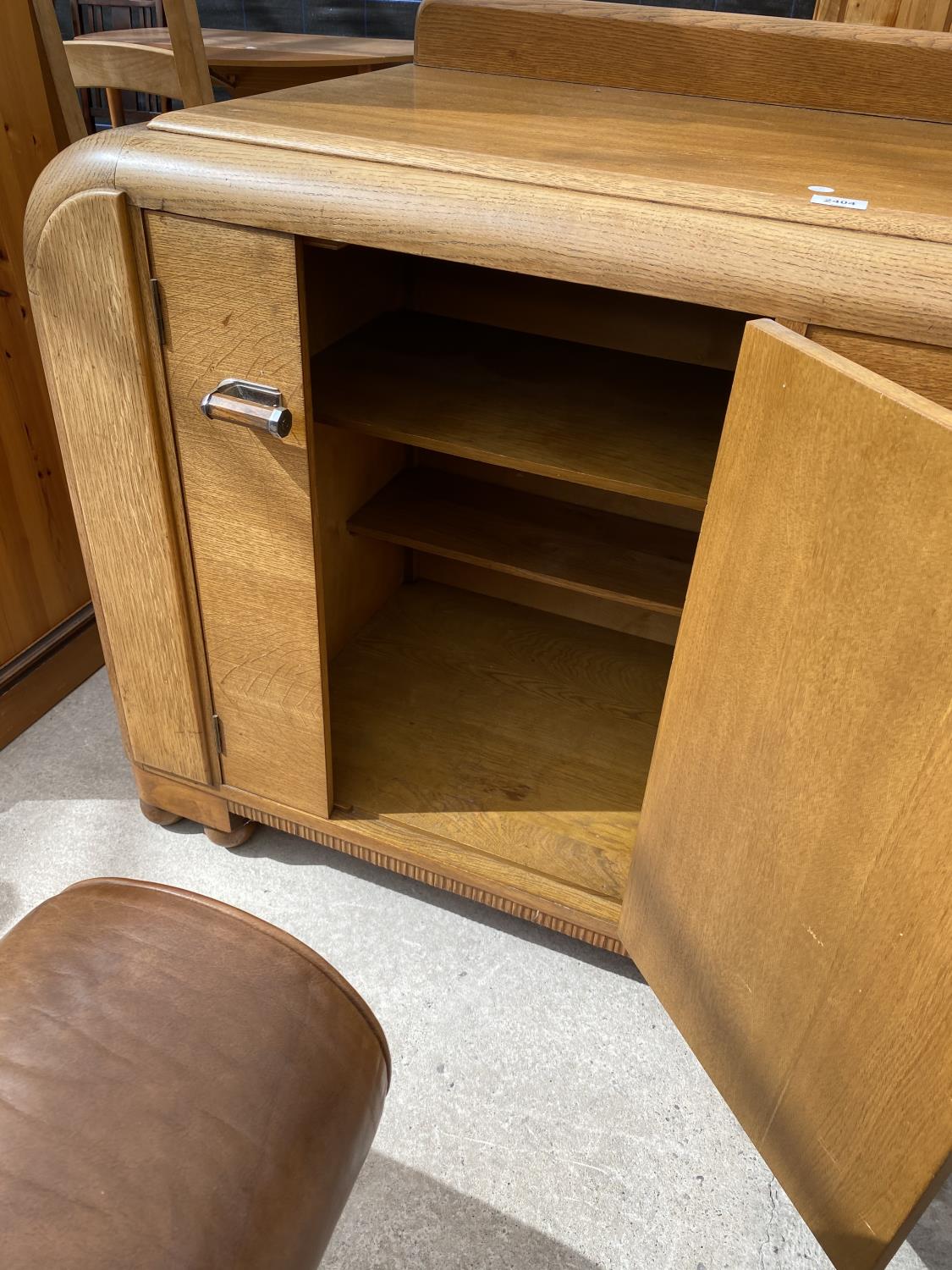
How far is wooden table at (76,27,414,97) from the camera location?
88.3 inches

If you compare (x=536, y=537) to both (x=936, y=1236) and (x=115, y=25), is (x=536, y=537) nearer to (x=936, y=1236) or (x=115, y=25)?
(x=936, y=1236)

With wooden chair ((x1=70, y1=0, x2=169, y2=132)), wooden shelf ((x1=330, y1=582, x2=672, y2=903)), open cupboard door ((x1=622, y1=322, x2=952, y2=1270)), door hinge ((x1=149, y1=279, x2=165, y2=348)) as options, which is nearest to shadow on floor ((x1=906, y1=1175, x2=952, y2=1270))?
open cupboard door ((x1=622, y1=322, x2=952, y2=1270))

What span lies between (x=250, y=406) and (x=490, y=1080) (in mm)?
847

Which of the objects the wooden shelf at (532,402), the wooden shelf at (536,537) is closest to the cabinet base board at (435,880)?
the wooden shelf at (536,537)

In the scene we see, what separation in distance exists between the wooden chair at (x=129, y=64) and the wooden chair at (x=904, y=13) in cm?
113

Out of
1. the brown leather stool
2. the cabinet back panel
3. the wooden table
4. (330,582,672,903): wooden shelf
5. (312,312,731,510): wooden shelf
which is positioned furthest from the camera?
the wooden table

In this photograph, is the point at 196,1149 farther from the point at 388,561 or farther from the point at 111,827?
the point at 388,561

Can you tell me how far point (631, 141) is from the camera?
3.25ft

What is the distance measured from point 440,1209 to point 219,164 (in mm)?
1115

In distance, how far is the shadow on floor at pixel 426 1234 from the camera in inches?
38.6

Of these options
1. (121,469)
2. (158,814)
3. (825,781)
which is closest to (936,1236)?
(825,781)

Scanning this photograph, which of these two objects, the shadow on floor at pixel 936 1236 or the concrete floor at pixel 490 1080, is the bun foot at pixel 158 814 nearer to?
the concrete floor at pixel 490 1080

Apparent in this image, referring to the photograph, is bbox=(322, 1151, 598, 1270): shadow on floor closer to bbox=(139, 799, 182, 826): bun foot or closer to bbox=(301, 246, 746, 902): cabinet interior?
bbox=(301, 246, 746, 902): cabinet interior

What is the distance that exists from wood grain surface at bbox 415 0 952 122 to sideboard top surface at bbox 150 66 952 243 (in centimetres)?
3
